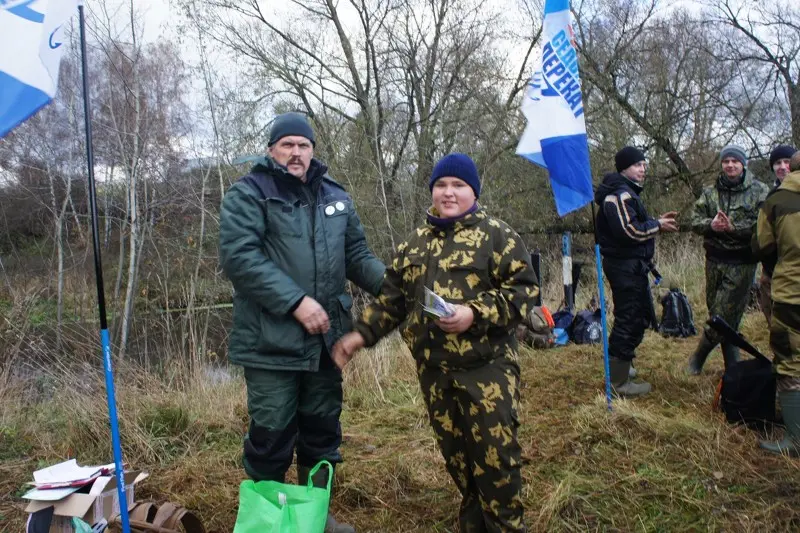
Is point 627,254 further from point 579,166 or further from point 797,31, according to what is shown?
point 797,31

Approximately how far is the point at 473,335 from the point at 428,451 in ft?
5.45

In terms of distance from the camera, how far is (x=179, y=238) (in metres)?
8.52

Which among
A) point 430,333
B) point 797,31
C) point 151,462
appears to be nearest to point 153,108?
point 151,462

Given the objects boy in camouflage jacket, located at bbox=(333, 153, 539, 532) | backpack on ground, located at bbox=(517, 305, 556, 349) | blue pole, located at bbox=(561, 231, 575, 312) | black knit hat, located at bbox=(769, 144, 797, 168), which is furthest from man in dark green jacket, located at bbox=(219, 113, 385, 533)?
blue pole, located at bbox=(561, 231, 575, 312)

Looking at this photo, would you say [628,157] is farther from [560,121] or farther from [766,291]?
[766,291]

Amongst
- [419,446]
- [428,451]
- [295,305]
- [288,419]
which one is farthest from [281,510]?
[419,446]

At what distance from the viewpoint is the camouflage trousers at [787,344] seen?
318 centimetres

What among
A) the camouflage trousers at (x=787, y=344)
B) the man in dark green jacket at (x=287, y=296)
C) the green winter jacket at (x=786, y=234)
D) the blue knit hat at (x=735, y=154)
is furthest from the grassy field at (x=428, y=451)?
the blue knit hat at (x=735, y=154)

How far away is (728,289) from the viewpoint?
4.42m

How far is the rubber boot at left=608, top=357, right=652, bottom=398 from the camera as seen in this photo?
4.44 metres

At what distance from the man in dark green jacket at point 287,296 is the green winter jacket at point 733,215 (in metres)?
3.21

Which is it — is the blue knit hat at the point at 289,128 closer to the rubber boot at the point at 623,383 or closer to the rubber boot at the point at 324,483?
the rubber boot at the point at 324,483

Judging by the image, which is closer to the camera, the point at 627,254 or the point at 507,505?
the point at 507,505

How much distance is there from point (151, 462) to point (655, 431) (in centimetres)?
320
